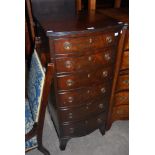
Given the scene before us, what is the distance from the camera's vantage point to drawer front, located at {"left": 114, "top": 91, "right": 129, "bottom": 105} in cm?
188

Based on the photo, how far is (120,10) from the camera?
1.87 meters

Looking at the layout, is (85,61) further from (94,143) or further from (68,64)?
(94,143)

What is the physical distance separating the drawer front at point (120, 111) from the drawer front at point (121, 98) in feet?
0.18

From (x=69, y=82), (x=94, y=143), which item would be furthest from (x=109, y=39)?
(x=94, y=143)

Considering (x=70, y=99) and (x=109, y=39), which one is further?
(x=70, y=99)

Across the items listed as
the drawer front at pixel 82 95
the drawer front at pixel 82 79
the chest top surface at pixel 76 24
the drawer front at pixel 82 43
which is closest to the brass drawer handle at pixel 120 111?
the drawer front at pixel 82 95

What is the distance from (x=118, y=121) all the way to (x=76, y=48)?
1172mm

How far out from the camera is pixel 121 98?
1.91 m

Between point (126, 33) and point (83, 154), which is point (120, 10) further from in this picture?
point (83, 154)

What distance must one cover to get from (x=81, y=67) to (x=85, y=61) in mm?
54

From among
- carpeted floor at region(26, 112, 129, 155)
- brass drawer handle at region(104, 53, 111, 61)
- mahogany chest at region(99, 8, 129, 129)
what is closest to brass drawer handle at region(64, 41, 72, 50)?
brass drawer handle at region(104, 53, 111, 61)
